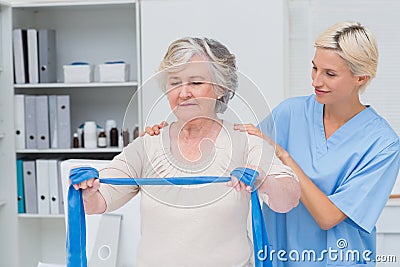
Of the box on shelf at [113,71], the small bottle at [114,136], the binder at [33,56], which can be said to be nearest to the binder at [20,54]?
the binder at [33,56]

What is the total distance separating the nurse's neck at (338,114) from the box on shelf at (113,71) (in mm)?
1405

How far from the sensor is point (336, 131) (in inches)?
62.8

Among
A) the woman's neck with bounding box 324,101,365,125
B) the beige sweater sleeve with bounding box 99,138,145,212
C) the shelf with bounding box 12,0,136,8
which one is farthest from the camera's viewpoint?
the shelf with bounding box 12,0,136,8

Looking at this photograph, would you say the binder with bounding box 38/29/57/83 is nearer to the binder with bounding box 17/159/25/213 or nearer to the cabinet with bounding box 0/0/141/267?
the cabinet with bounding box 0/0/141/267

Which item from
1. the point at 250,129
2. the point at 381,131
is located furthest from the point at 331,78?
the point at 250,129

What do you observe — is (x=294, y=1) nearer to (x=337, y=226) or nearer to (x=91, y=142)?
(x=91, y=142)

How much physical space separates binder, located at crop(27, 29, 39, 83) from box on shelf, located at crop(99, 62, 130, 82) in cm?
30

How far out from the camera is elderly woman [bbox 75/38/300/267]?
A: 1168 mm

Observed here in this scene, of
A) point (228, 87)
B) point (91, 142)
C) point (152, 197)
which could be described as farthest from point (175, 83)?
point (91, 142)

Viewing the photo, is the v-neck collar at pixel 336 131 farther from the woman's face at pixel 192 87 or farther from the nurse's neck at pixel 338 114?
the woman's face at pixel 192 87

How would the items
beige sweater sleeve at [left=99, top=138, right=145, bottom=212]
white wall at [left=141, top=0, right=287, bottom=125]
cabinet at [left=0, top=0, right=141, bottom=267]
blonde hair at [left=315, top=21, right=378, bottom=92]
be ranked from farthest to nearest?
cabinet at [left=0, top=0, right=141, bottom=267]
white wall at [left=141, top=0, right=287, bottom=125]
blonde hair at [left=315, top=21, right=378, bottom=92]
beige sweater sleeve at [left=99, top=138, right=145, bottom=212]

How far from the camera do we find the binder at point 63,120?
2.90 m

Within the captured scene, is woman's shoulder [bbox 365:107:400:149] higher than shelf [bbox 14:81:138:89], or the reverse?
shelf [bbox 14:81:138:89]

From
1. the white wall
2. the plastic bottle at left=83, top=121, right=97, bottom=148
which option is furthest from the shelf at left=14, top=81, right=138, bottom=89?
the white wall
